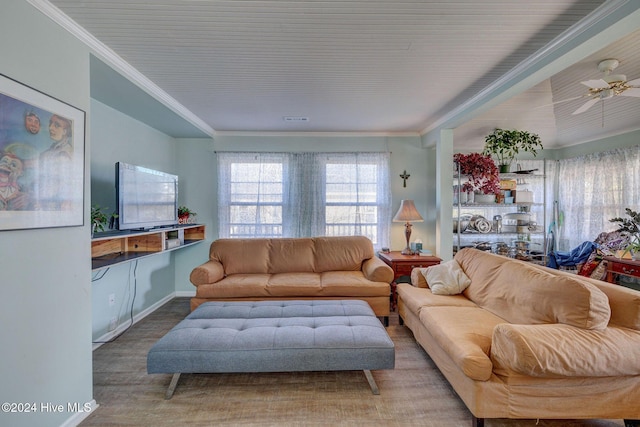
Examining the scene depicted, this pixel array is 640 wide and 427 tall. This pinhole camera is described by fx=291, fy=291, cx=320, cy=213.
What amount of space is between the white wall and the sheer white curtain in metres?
6.20

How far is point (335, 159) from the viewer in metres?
4.27

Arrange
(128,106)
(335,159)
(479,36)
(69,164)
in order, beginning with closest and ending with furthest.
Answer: (69,164) < (479,36) < (128,106) < (335,159)

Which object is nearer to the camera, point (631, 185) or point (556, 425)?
point (556, 425)

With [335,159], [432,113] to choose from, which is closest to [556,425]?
[432,113]

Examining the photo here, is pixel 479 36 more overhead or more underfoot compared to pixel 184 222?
more overhead

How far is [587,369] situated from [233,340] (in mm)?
2011

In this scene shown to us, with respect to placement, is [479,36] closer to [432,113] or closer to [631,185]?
[432,113]

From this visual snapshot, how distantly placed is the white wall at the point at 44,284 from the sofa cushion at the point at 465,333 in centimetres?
225

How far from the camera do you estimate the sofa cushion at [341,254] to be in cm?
369

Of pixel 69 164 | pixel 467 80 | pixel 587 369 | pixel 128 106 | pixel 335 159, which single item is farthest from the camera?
pixel 335 159

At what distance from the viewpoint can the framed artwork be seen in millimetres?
1346

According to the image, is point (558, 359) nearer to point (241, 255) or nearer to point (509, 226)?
point (241, 255)

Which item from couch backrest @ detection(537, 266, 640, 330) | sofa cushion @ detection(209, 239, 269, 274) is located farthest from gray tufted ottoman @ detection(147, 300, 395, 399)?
sofa cushion @ detection(209, 239, 269, 274)

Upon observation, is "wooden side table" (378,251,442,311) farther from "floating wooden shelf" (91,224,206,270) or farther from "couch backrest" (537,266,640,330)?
"floating wooden shelf" (91,224,206,270)
